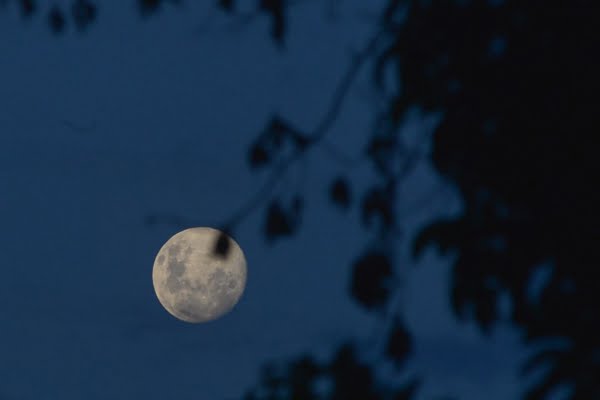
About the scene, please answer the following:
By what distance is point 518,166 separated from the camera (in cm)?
480

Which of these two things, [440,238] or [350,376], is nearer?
[440,238]

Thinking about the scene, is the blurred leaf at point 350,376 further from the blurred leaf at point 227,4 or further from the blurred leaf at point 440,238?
the blurred leaf at point 227,4

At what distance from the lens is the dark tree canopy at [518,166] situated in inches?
185

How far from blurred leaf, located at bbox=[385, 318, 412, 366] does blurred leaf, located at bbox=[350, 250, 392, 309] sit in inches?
8.9

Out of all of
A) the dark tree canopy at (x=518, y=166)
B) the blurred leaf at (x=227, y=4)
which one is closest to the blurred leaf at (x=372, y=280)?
the dark tree canopy at (x=518, y=166)

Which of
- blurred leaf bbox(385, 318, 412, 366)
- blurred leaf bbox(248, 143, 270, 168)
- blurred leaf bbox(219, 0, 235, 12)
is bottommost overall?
blurred leaf bbox(385, 318, 412, 366)

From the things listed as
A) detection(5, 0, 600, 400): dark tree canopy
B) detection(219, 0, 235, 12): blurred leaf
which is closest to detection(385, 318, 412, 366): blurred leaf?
detection(5, 0, 600, 400): dark tree canopy

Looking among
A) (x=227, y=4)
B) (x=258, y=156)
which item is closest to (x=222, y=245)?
(x=258, y=156)

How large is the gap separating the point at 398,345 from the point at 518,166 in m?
1.05

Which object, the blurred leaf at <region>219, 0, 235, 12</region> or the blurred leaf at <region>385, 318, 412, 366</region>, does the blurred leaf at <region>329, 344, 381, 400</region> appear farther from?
the blurred leaf at <region>219, 0, 235, 12</region>

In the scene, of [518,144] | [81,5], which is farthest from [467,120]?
[81,5]

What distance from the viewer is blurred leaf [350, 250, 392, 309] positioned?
4953mm

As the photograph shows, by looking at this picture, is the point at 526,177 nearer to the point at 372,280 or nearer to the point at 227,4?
the point at 372,280

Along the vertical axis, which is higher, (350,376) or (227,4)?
(227,4)
